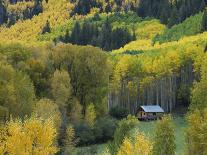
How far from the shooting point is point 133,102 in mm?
112812

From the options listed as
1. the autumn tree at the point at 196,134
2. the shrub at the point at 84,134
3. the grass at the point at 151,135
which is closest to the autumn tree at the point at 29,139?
the autumn tree at the point at 196,134

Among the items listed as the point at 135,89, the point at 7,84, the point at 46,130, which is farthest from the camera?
the point at 135,89

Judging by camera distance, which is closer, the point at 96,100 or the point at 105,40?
the point at 96,100

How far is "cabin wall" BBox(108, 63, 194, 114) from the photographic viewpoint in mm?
111250

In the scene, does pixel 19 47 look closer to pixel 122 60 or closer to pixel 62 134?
pixel 62 134

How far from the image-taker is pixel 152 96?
114m

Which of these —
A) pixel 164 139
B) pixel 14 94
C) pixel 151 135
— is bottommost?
pixel 151 135

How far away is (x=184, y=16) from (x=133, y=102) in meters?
88.1

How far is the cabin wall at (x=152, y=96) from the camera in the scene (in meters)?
111

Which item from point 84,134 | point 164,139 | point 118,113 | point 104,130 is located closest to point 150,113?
point 118,113

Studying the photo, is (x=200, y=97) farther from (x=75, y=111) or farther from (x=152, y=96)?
(x=152, y=96)

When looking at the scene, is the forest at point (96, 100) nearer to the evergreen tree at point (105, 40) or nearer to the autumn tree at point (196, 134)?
the autumn tree at point (196, 134)

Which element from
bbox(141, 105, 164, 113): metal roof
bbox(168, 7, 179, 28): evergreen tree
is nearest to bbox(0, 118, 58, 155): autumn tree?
bbox(141, 105, 164, 113): metal roof

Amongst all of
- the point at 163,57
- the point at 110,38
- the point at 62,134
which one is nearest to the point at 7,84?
the point at 62,134
